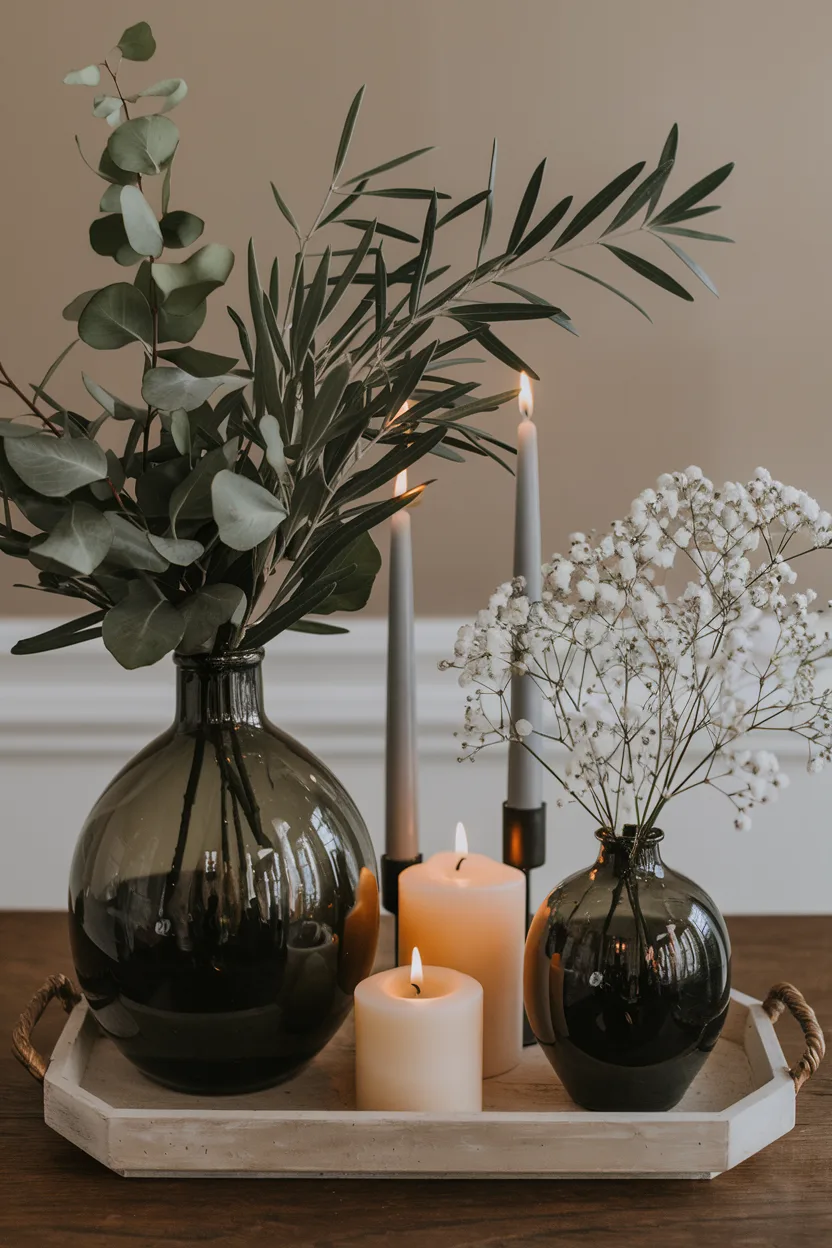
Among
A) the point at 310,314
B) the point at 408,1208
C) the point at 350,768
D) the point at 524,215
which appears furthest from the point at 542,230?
the point at 350,768

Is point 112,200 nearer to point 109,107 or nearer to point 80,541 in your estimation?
point 109,107

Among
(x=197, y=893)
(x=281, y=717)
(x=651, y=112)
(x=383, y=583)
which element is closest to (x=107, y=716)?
(x=281, y=717)

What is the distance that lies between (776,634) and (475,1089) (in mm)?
261

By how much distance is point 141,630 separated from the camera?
1.58 feet

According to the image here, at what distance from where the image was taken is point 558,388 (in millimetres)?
1113

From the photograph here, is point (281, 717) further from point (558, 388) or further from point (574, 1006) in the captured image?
point (574, 1006)

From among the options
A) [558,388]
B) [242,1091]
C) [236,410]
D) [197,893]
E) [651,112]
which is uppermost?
[651,112]

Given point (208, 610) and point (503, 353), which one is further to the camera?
point (503, 353)

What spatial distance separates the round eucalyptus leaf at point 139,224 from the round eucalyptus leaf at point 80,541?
0.11 m

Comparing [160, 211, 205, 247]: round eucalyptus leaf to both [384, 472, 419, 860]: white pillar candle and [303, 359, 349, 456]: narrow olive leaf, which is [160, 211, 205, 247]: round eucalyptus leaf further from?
[384, 472, 419, 860]: white pillar candle

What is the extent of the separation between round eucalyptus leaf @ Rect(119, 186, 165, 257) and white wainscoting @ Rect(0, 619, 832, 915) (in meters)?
0.69

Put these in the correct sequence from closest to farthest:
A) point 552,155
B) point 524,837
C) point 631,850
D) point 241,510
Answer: point 241,510
point 631,850
point 524,837
point 552,155

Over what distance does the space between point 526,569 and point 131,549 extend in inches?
9.4

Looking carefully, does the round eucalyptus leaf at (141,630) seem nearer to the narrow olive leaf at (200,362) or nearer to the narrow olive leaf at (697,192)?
the narrow olive leaf at (200,362)
